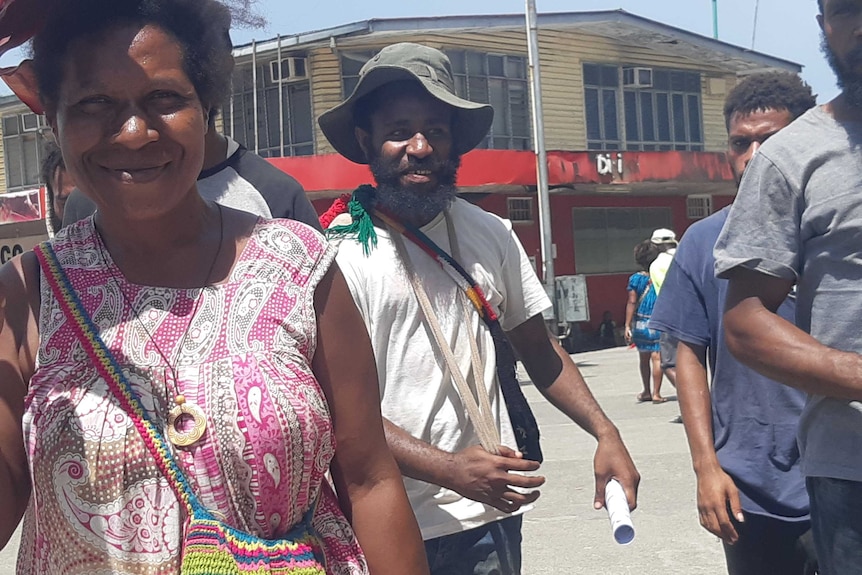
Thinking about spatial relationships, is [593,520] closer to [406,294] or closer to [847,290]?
[406,294]

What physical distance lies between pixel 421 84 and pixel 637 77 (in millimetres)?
25205

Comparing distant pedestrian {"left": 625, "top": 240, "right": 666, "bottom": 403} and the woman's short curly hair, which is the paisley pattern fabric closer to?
distant pedestrian {"left": 625, "top": 240, "right": 666, "bottom": 403}

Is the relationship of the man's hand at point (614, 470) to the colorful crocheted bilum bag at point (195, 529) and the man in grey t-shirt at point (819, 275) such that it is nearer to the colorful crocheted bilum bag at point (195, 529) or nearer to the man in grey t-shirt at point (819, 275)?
the man in grey t-shirt at point (819, 275)

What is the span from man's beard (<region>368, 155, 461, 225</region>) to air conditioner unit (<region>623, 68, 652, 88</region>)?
25.1 m

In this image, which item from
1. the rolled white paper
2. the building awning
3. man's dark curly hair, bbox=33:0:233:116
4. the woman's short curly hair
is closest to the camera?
man's dark curly hair, bbox=33:0:233:116

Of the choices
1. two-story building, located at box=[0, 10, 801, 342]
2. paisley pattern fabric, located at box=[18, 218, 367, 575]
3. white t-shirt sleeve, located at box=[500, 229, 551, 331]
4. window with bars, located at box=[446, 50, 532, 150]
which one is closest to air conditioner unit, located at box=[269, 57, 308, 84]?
two-story building, located at box=[0, 10, 801, 342]

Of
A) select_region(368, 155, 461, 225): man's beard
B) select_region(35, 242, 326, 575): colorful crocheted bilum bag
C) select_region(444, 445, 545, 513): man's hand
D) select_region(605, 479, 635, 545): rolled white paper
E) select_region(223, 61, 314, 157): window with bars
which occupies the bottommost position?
select_region(605, 479, 635, 545): rolled white paper

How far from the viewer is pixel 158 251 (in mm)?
2105

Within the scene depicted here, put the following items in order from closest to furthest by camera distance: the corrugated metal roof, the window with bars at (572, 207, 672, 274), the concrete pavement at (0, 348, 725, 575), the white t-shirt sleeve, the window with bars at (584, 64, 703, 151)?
the white t-shirt sleeve, the concrete pavement at (0, 348, 725, 575), the corrugated metal roof, the window with bars at (572, 207, 672, 274), the window with bars at (584, 64, 703, 151)

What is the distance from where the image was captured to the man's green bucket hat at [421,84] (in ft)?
10.9

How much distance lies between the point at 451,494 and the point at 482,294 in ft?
1.89

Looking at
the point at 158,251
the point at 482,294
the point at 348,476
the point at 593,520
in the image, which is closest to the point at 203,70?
the point at 158,251

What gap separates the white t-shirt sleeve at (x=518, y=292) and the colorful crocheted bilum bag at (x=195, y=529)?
1.59 metres

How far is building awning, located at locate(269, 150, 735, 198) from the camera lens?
2205 cm
